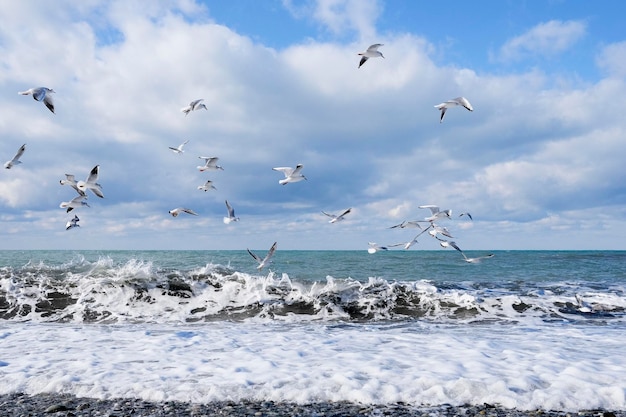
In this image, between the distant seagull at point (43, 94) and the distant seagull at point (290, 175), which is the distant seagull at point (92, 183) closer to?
the distant seagull at point (43, 94)

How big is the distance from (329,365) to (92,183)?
7.40 meters

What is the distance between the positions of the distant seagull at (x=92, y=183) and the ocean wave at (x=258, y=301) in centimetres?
306

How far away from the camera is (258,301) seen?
12359 mm

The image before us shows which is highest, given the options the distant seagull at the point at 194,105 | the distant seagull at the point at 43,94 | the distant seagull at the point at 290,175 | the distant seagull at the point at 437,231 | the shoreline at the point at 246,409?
the distant seagull at the point at 194,105

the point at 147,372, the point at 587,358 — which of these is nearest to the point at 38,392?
the point at 147,372

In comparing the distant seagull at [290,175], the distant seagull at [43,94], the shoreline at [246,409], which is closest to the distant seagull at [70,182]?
the distant seagull at [43,94]

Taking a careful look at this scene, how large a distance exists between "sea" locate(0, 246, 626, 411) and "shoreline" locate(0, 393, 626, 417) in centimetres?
14

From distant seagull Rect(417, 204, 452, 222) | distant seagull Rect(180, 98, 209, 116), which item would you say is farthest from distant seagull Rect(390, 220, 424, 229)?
distant seagull Rect(180, 98, 209, 116)

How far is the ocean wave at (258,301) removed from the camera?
37.2 ft

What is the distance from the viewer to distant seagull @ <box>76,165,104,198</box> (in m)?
10.6

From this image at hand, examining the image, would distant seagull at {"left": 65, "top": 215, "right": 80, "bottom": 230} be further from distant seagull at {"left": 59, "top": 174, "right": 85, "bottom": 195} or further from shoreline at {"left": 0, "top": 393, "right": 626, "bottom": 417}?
shoreline at {"left": 0, "top": 393, "right": 626, "bottom": 417}

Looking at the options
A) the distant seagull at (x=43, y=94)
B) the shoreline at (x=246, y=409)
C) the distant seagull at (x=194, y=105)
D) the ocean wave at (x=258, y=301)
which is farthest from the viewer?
the distant seagull at (x=194, y=105)

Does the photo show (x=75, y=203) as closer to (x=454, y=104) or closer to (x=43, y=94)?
(x=43, y=94)

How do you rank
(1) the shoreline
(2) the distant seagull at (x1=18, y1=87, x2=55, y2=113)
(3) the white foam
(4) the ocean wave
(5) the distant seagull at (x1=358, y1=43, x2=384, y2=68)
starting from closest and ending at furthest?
(1) the shoreline → (3) the white foam → (2) the distant seagull at (x1=18, y1=87, x2=55, y2=113) → (5) the distant seagull at (x1=358, y1=43, x2=384, y2=68) → (4) the ocean wave
